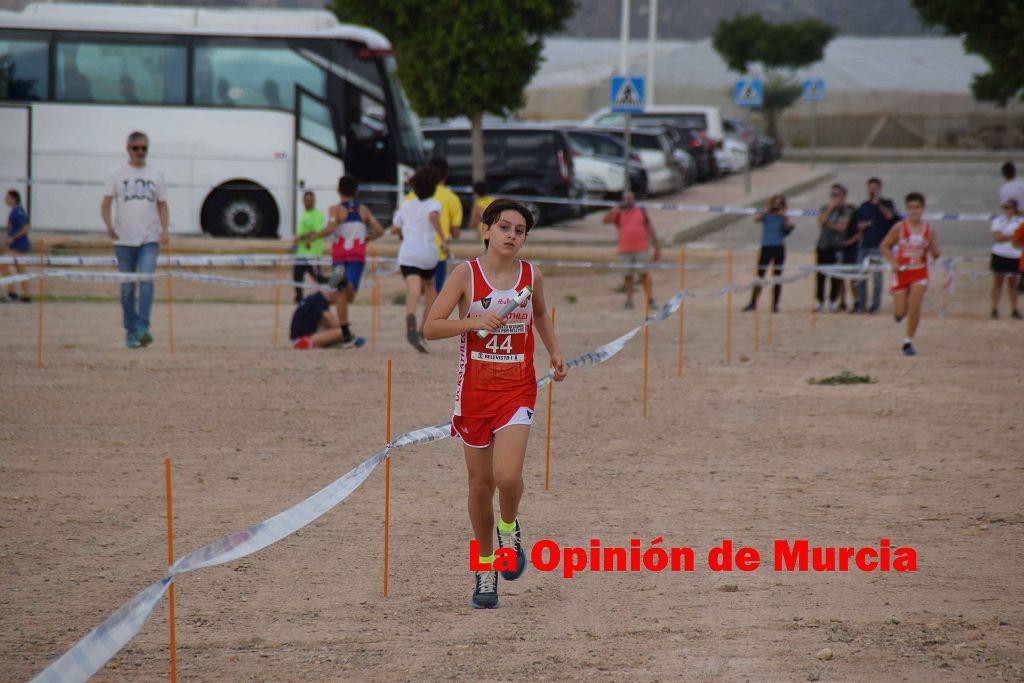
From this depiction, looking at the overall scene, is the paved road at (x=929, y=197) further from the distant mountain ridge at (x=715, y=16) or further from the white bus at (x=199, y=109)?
the distant mountain ridge at (x=715, y=16)

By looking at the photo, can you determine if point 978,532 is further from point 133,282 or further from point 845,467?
point 133,282

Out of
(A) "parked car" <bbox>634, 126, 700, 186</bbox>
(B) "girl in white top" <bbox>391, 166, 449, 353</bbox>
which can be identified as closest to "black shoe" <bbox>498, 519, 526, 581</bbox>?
(B) "girl in white top" <bbox>391, 166, 449, 353</bbox>


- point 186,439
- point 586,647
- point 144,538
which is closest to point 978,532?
point 586,647

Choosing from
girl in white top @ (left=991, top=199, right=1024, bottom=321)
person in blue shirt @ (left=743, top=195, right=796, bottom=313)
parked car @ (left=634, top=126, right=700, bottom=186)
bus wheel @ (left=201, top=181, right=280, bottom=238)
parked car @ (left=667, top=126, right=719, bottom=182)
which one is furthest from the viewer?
parked car @ (left=667, top=126, right=719, bottom=182)

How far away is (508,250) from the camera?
18.7 feet

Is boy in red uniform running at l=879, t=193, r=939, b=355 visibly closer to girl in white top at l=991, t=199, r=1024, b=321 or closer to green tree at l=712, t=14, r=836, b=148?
girl in white top at l=991, t=199, r=1024, b=321

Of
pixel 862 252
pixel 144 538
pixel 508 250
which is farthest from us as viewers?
pixel 862 252

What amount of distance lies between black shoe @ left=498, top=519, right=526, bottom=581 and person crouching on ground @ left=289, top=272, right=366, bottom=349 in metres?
7.64

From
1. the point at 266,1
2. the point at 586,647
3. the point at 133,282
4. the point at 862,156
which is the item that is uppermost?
the point at 266,1

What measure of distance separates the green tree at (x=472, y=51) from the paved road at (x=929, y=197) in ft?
15.1

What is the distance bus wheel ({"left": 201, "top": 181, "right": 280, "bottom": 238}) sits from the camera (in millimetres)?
23500

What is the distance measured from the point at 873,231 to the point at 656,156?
52.7 feet

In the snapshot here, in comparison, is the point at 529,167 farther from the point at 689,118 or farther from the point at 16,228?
the point at 689,118

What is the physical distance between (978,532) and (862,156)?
2125 inches
